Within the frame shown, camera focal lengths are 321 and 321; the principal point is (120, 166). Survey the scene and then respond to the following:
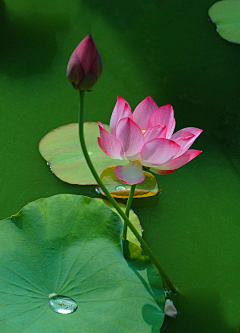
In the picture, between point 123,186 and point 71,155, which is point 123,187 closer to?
point 123,186

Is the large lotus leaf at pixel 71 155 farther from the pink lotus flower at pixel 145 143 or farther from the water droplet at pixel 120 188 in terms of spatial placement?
the pink lotus flower at pixel 145 143

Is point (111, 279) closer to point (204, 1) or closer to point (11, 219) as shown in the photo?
point (11, 219)

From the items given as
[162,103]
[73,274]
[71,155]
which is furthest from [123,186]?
[162,103]

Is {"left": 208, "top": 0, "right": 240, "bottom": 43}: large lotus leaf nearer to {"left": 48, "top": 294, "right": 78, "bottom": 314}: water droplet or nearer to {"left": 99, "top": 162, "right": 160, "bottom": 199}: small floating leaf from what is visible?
{"left": 99, "top": 162, "right": 160, "bottom": 199}: small floating leaf

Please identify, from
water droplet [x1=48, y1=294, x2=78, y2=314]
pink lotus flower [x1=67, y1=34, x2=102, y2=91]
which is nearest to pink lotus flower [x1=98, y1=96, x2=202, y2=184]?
pink lotus flower [x1=67, y1=34, x2=102, y2=91]

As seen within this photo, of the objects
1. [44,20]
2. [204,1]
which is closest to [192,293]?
[44,20]

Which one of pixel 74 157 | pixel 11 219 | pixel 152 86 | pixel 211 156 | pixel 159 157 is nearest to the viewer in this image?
pixel 159 157

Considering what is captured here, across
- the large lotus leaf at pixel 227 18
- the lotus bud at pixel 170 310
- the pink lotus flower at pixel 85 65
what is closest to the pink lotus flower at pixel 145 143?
the pink lotus flower at pixel 85 65
